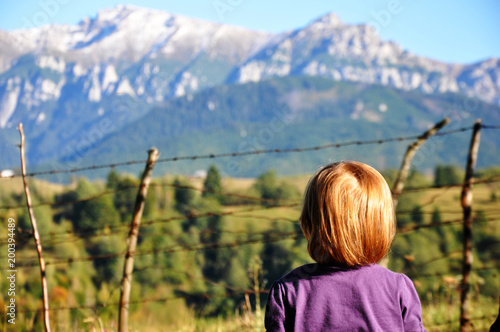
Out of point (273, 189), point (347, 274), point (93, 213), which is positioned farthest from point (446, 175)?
point (347, 274)

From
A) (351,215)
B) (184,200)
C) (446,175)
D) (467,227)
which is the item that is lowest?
(184,200)

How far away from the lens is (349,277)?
1583 mm

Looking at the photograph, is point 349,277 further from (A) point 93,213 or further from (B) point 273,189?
(B) point 273,189

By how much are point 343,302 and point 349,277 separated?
81 millimetres

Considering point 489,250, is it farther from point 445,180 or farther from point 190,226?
point 190,226

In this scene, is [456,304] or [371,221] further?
[456,304]

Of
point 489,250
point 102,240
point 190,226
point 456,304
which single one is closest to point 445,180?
point 489,250

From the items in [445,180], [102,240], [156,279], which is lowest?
[156,279]

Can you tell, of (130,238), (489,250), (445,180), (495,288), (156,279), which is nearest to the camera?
(130,238)

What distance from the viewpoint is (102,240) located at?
195 feet

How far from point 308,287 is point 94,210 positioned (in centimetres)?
6202

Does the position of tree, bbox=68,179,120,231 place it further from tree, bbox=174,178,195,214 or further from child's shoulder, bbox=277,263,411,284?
child's shoulder, bbox=277,263,411,284

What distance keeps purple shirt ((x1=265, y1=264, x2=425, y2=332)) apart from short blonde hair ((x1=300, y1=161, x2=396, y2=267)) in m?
0.06

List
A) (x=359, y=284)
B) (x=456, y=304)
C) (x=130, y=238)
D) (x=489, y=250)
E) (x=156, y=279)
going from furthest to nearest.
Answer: (x=156, y=279), (x=489, y=250), (x=456, y=304), (x=130, y=238), (x=359, y=284)
